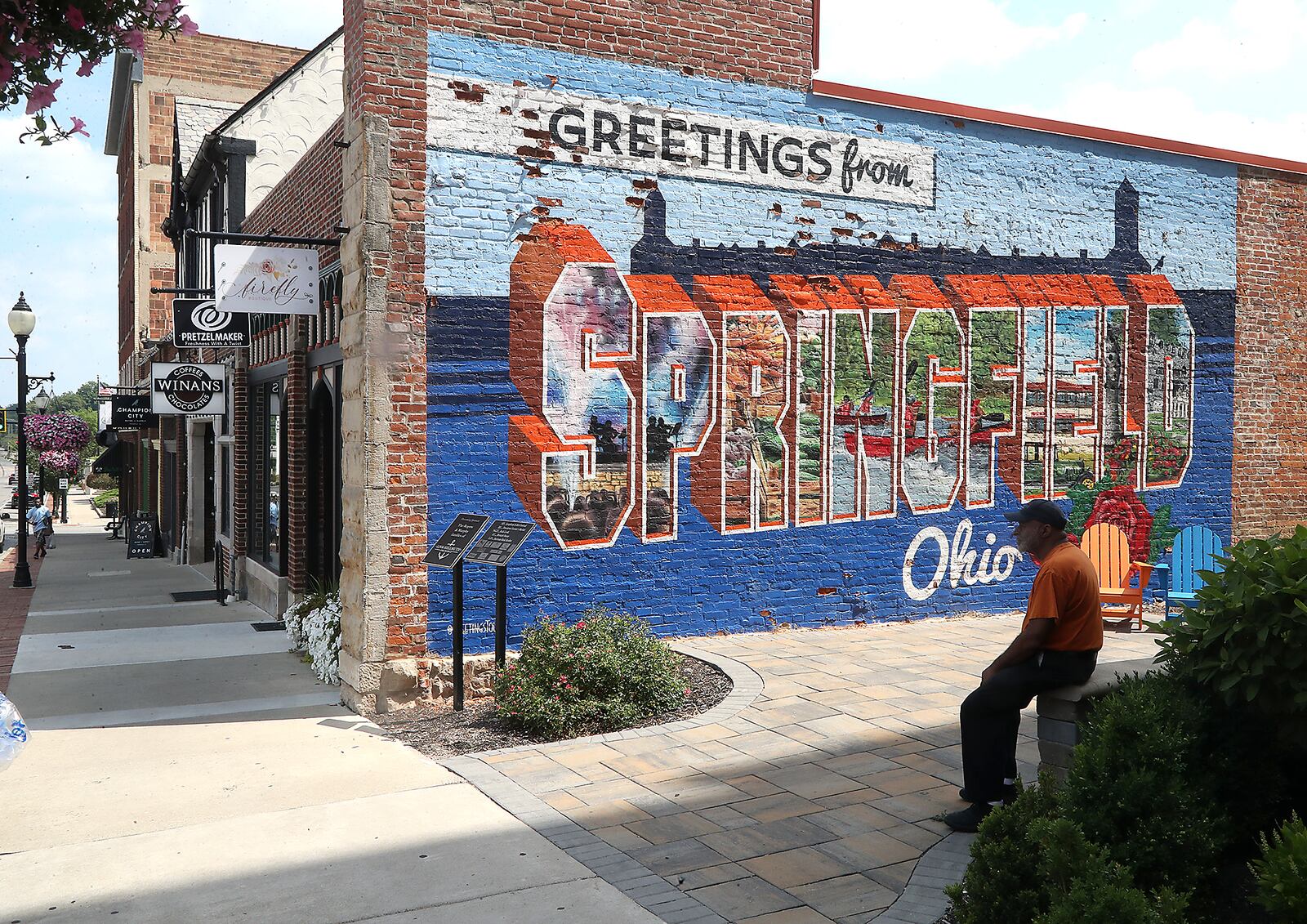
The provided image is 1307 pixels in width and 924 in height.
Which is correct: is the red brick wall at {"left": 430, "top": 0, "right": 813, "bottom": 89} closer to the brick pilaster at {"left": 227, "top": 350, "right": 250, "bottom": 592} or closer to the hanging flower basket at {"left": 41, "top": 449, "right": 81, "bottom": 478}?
the brick pilaster at {"left": 227, "top": 350, "right": 250, "bottom": 592}

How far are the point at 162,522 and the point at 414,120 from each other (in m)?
21.3

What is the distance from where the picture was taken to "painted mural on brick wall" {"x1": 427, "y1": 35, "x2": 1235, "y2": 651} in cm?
907

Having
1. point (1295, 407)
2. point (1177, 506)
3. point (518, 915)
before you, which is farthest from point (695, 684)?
point (1295, 407)

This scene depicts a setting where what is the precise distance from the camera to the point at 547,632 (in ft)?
26.6

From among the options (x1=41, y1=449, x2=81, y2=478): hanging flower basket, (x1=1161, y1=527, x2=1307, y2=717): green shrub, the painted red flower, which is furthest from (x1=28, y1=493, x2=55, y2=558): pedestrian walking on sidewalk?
(x1=1161, y1=527, x2=1307, y2=717): green shrub

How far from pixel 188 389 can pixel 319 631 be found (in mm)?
7376

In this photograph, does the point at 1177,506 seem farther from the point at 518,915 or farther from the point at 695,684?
the point at 518,915

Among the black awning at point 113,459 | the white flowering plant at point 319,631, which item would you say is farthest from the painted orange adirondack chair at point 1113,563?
the black awning at point 113,459

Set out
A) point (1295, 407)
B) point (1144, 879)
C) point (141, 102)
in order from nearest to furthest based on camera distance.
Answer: point (1144, 879) < point (1295, 407) < point (141, 102)

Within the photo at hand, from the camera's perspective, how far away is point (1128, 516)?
12.8 meters

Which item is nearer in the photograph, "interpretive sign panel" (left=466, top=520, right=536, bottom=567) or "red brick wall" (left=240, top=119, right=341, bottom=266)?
"interpretive sign panel" (left=466, top=520, right=536, bottom=567)

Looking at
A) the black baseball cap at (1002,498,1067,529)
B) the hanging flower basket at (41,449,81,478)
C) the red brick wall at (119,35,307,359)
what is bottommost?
the hanging flower basket at (41,449,81,478)

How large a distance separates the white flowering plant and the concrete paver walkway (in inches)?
126

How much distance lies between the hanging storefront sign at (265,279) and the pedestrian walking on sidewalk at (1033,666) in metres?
7.42
